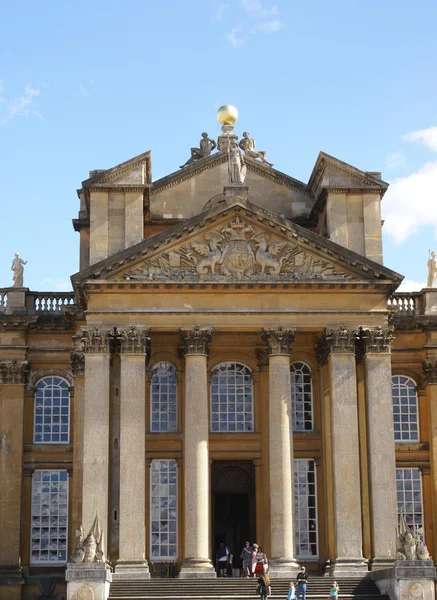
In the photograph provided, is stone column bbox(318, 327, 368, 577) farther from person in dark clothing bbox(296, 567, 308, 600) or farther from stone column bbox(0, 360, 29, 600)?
stone column bbox(0, 360, 29, 600)

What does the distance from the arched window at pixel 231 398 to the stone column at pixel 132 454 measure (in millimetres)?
4196

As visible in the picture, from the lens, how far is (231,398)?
145ft

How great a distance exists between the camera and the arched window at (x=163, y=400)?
4388cm

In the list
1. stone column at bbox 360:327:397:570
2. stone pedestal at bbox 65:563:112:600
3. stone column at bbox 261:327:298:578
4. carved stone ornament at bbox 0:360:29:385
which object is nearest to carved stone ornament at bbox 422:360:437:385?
stone column at bbox 360:327:397:570

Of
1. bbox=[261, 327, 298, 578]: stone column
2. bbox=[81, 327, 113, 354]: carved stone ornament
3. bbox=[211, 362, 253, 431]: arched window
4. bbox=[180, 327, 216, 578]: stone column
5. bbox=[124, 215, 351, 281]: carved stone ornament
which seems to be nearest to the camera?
bbox=[180, 327, 216, 578]: stone column

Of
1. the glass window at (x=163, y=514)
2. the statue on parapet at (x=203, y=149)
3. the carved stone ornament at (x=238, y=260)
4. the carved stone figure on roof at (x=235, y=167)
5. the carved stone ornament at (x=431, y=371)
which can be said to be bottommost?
the glass window at (x=163, y=514)

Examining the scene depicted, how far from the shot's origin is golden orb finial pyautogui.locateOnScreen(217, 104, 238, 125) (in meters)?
48.3

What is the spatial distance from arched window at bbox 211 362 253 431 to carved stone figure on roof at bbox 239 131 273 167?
9.53 metres

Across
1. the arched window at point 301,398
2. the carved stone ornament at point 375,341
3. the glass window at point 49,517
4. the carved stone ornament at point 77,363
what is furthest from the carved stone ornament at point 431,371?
the glass window at point 49,517

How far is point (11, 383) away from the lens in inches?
1807

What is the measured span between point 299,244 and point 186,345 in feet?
17.7

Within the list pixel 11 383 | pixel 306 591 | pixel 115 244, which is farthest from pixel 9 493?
pixel 306 591

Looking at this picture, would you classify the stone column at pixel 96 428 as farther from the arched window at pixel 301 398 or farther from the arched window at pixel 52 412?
the arched window at pixel 301 398

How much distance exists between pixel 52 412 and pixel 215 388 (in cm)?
687
